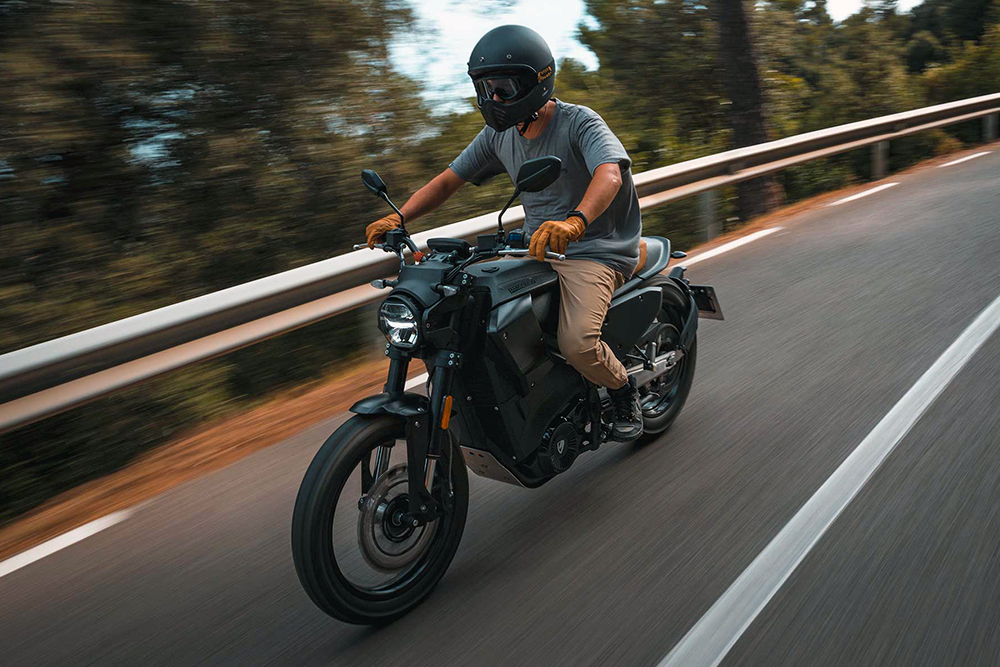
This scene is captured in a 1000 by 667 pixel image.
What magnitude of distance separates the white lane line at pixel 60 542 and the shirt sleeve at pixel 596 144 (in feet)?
8.64

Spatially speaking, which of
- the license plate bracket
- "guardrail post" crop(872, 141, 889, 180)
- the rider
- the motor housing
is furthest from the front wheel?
"guardrail post" crop(872, 141, 889, 180)

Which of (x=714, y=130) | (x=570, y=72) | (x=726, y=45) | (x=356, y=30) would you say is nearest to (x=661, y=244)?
(x=356, y=30)

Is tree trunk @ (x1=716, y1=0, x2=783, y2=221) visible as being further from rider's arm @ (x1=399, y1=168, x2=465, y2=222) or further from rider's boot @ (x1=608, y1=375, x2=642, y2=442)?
rider's arm @ (x1=399, y1=168, x2=465, y2=222)

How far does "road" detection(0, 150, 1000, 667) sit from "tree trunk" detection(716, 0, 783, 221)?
6.66 m

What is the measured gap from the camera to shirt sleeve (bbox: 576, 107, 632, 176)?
12.1 feet

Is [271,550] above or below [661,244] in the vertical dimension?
below

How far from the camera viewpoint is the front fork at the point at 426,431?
322 centimetres

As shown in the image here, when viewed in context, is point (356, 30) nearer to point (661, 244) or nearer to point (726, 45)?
point (661, 244)

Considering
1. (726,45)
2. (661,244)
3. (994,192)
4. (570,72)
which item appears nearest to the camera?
(661,244)

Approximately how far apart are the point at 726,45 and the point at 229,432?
31.2 ft

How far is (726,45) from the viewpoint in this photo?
40.2 ft

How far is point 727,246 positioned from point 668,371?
4469 mm

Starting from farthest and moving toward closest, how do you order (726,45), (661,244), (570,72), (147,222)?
(570,72) → (726,45) → (147,222) → (661,244)

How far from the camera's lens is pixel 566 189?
3902 millimetres
